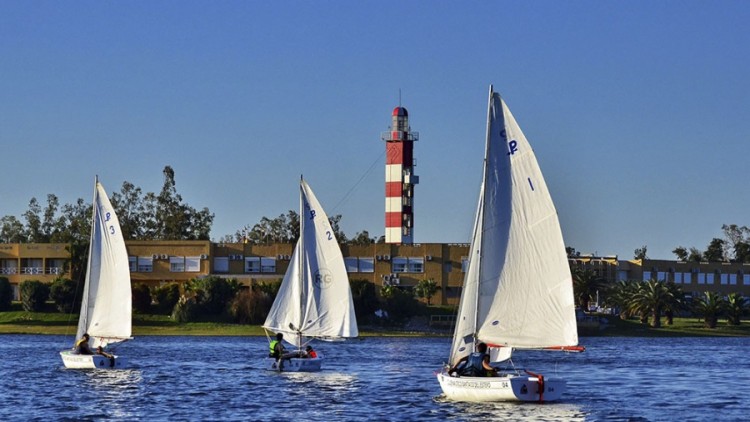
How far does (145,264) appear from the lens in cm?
15875

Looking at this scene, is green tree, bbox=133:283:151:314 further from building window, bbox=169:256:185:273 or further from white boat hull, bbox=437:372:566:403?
white boat hull, bbox=437:372:566:403

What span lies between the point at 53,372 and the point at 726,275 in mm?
137119

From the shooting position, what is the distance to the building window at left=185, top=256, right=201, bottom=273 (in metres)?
160

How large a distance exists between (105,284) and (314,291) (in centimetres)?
1067

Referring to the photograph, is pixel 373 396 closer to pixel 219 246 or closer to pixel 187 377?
pixel 187 377

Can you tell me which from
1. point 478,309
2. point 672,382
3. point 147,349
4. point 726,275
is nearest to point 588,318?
point 726,275

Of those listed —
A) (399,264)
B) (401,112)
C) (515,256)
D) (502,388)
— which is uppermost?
(401,112)

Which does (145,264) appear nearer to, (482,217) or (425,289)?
(425,289)

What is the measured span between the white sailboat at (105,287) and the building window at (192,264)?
285 feet

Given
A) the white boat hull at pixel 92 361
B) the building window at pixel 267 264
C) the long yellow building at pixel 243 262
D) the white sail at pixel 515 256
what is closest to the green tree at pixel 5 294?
the long yellow building at pixel 243 262

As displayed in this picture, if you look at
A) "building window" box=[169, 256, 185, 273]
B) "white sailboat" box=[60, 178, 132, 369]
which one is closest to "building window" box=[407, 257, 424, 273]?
"building window" box=[169, 256, 185, 273]

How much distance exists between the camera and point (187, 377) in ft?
228

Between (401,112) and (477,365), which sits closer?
(477,365)

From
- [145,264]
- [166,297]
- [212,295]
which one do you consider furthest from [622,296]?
[145,264]
